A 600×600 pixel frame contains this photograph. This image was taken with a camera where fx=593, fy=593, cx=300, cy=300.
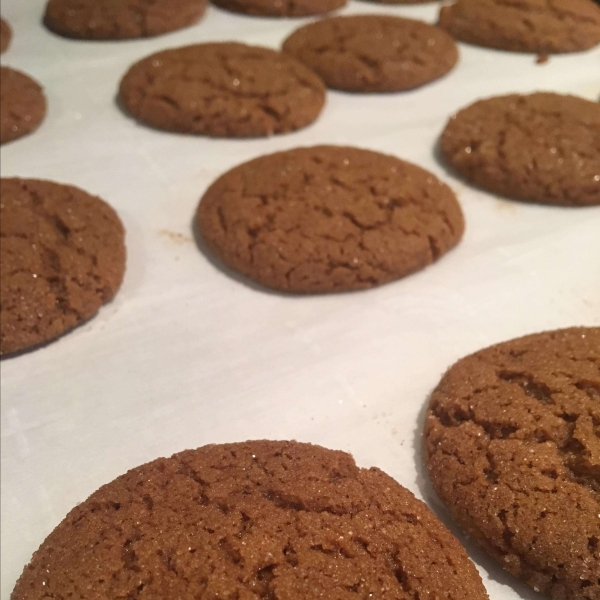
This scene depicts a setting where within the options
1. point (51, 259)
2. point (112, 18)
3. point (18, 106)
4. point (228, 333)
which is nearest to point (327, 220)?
point (228, 333)

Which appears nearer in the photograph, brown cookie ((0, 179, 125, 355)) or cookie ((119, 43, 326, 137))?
brown cookie ((0, 179, 125, 355))

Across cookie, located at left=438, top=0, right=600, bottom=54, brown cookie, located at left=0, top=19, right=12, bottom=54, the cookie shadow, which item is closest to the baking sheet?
the cookie shadow

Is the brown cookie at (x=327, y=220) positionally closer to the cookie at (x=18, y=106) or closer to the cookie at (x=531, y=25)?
the cookie at (x=18, y=106)

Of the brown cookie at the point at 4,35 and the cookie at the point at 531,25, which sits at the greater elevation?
the cookie at the point at 531,25

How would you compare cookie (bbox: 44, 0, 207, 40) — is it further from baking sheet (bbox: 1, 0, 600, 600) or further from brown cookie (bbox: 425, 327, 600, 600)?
brown cookie (bbox: 425, 327, 600, 600)

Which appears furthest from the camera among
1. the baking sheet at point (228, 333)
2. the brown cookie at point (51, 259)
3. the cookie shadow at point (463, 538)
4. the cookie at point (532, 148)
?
the cookie at point (532, 148)

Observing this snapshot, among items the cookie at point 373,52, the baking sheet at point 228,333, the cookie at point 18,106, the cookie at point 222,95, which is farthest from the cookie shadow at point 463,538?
the cookie at point 18,106
